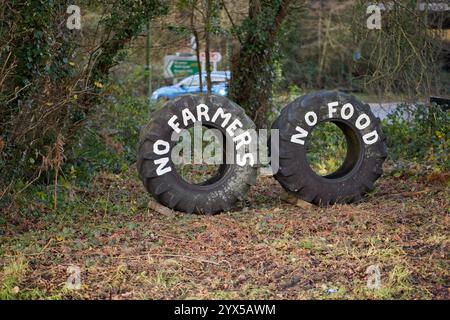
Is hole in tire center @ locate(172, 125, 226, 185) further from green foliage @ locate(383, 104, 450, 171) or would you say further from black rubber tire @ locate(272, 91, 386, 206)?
green foliage @ locate(383, 104, 450, 171)

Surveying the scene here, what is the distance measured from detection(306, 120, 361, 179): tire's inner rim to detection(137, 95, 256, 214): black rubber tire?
130 centimetres

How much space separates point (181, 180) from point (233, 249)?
1.97m

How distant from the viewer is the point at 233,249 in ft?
22.7

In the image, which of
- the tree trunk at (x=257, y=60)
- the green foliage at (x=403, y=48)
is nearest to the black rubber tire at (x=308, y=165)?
the green foliage at (x=403, y=48)

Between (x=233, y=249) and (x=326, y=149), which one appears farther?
(x=326, y=149)

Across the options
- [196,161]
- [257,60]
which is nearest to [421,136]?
[257,60]

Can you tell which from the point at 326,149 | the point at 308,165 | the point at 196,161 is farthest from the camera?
the point at 326,149

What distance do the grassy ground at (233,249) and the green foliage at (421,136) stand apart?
1753mm

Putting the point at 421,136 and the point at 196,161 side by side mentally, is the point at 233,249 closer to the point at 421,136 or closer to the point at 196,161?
the point at 196,161

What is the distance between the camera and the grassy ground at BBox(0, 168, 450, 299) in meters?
5.85

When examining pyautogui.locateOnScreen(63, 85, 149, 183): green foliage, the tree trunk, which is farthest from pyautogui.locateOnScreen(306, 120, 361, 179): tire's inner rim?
pyautogui.locateOnScreen(63, 85, 149, 183): green foliage
